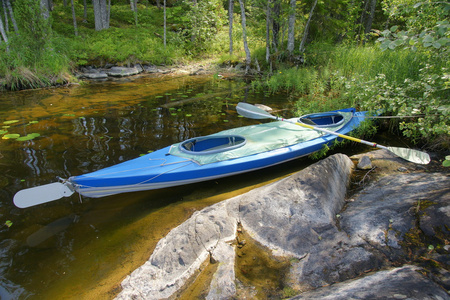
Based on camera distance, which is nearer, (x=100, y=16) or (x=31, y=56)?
(x=31, y=56)

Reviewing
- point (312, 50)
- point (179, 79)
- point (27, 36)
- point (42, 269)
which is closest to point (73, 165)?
point (42, 269)

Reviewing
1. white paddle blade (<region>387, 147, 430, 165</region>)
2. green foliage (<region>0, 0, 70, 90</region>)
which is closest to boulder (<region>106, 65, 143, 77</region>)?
green foliage (<region>0, 0, 70, 90</region>)

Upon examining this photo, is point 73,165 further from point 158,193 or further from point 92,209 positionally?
point 158,193

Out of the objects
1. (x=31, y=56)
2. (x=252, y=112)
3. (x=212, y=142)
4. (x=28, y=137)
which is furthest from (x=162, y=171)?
(x=31, y=56)

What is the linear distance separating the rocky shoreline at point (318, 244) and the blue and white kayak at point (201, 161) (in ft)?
3.05

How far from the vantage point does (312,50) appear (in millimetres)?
11266

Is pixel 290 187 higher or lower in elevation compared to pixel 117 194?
higher

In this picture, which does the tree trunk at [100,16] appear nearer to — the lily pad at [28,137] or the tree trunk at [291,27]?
the tree trunk at [291,27]

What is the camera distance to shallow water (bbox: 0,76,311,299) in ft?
8.51

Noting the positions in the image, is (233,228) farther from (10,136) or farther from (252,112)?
(10,136)

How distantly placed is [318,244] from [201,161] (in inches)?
78.9

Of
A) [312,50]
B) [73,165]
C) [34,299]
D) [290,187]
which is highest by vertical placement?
[312,50]

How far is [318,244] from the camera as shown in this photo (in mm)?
2447

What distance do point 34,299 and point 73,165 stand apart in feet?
8.41
